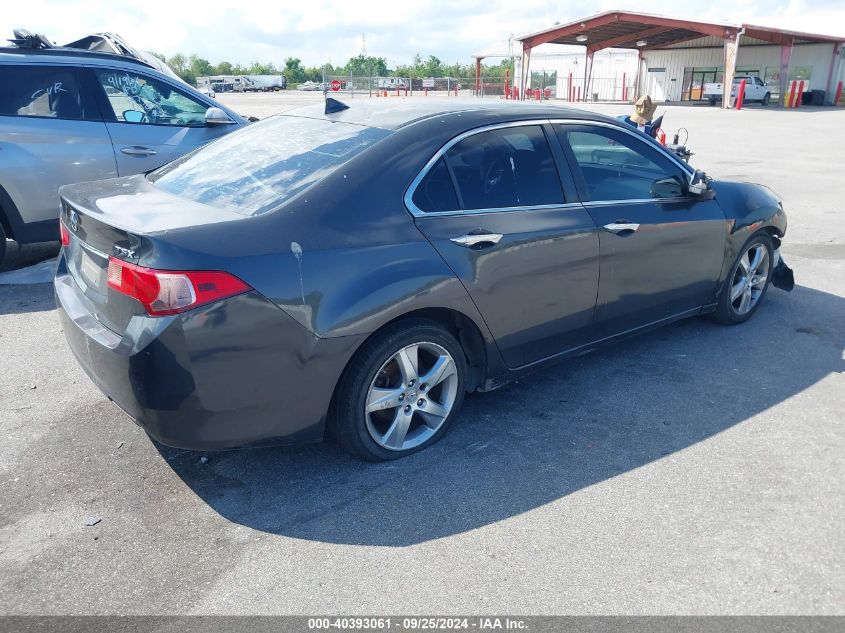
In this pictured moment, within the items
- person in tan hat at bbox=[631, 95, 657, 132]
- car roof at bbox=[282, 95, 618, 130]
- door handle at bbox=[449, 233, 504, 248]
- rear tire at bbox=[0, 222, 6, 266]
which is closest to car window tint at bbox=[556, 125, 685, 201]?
car roof at bbox=[282, 95, 618, 130]

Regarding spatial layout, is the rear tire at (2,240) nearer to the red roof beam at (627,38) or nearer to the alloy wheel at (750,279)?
the alloy wheel at (750,279)

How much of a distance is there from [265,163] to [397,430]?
149 centimetres

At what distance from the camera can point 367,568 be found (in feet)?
8.75

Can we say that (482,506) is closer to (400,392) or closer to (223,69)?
(400,392)

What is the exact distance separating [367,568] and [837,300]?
16.4 ft

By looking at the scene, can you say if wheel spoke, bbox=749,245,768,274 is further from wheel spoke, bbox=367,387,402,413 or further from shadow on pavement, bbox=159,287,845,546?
wheel spoke, bbox=367,387,402,413

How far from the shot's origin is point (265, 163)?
11.3 ft

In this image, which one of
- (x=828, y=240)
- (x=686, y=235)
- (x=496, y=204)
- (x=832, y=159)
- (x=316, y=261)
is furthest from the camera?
(x=832, y=159)

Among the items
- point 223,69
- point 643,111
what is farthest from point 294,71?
point 643,111

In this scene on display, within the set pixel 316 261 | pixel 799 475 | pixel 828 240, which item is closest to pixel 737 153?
pixel 828 240

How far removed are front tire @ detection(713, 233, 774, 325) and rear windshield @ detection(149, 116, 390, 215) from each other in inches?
Result: 119

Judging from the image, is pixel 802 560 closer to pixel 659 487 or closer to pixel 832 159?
pixel 659 487

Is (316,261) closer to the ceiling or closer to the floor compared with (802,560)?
closer to the ceiling

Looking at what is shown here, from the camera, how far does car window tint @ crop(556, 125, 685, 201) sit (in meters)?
3.96
